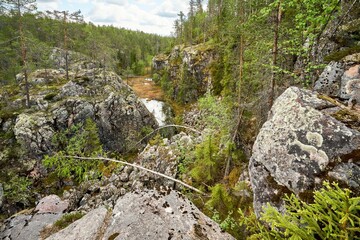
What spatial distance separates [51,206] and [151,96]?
47.3 metres

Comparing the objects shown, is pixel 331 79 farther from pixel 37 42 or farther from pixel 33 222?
pixel 37 42

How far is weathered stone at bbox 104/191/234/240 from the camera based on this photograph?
4.14 m

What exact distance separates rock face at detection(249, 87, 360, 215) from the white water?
3690cm

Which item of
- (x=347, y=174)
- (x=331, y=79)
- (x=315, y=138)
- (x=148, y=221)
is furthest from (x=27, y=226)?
(x=331, y=79)

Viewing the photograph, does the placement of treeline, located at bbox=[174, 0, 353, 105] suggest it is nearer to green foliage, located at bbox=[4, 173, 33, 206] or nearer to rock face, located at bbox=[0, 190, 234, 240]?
rock face, located at bbox=[0, 190, 234, 240]

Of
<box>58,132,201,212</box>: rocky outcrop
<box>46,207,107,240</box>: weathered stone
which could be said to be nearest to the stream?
<box>58,132,201,212</box>: rocky outcrop

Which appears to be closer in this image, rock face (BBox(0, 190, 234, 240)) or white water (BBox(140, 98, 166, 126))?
rock face (BBox(0, 190, 234, 240))

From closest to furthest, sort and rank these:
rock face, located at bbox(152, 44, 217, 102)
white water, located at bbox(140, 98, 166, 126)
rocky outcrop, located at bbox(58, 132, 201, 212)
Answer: rocky outcrop, located at bbox(58, 132, 201, 212) < white water, located at bbox(140, 98, 166, 126) < rock face, located at bbox(152, 44, 217, 102)

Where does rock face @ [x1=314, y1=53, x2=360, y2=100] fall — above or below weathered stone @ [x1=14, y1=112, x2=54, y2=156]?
above

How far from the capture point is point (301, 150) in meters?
3.98

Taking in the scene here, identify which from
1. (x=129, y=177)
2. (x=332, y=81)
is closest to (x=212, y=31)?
(x=129, y=177)

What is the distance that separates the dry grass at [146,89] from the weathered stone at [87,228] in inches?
2016

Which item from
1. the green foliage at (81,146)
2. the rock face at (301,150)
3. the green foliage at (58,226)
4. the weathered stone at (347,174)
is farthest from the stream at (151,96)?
the weathered stone at (347,174)

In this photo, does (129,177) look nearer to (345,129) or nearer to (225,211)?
(225,211)
